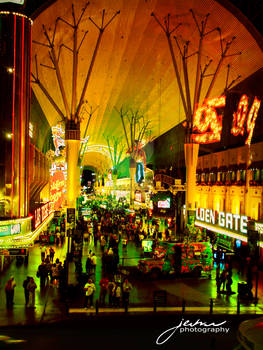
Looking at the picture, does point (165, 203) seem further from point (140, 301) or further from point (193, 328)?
point (193, 328)

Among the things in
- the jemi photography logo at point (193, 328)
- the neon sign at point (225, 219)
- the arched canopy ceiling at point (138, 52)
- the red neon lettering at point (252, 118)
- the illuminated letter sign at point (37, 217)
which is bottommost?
the jemi photography logo at point (193, 328)

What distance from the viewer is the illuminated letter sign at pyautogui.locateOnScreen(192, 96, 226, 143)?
23547 mm

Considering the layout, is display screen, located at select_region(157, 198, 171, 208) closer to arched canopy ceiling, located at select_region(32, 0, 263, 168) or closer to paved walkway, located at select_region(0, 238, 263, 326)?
arched canopy ceiling, located at select_region(32, 0, 263, 168)

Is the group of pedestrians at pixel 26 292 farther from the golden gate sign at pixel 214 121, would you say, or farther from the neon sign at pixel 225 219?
the golden gate sign at pixel 214 121

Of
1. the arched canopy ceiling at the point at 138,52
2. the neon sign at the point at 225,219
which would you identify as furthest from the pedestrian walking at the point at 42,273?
the arched canopy ceiling at the point at 138,52

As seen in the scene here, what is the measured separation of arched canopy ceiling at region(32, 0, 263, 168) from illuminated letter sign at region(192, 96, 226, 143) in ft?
14.3

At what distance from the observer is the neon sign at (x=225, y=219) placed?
1980cm

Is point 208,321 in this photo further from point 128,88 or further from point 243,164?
point 128,88

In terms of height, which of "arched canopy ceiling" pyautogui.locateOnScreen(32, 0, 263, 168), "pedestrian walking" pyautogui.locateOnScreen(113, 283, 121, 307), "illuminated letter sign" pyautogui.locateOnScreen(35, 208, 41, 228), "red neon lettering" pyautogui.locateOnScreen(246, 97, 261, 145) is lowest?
"pedestrian walking" pyautogui.locateOnScreen(113, 283, 121, 307)

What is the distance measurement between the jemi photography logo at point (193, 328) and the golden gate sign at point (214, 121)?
1379 centimetres

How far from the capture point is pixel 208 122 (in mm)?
24078

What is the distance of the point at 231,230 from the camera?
2095 centimetres

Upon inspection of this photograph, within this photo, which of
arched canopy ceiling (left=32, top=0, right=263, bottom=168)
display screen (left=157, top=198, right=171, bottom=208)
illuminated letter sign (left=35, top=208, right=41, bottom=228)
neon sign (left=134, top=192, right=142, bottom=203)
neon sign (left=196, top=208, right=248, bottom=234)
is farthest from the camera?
neon sign (left=134, top=192, right=142, bottom=203)

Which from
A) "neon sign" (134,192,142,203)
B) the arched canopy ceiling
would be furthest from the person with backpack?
"neon sign" (134,192,142,203)
